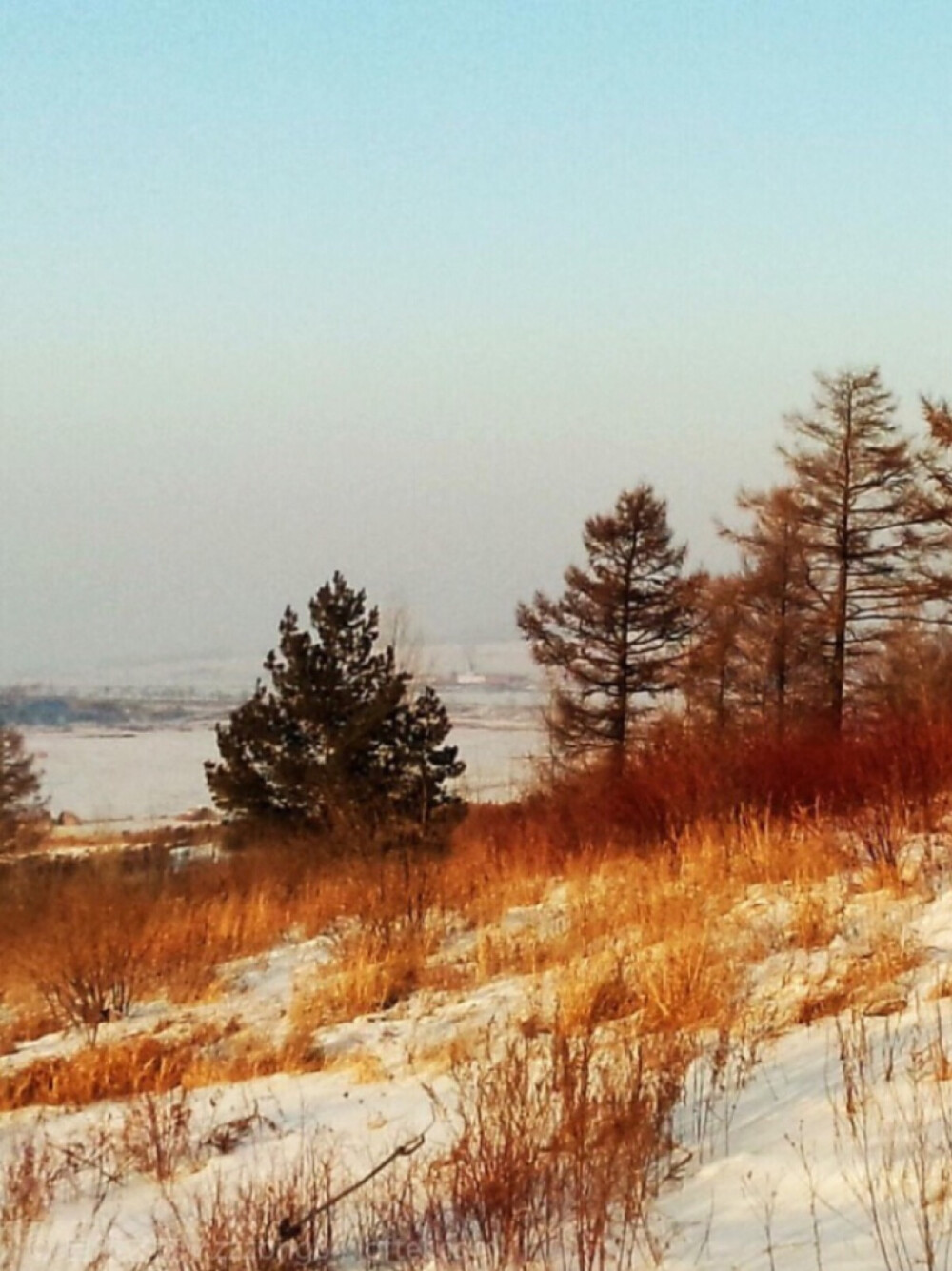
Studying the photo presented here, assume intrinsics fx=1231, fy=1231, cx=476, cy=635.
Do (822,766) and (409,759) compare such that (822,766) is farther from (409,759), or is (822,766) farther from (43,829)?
(43,829)

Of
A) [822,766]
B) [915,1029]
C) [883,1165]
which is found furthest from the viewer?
[822,766]

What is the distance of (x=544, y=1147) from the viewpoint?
12.3 feet

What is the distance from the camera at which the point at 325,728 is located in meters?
21.3

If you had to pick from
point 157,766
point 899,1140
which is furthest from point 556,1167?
point 157,766

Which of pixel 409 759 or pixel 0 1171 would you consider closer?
pixel 0 1171

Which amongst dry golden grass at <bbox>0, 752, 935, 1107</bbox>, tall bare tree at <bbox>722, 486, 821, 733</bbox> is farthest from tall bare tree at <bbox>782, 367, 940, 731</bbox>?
dry golden grass at <bbox>0, 752, 935, 1107</bbox>

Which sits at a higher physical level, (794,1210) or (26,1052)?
(794,1210)

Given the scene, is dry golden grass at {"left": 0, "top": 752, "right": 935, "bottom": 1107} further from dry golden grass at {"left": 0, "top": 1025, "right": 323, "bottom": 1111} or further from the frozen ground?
the frozen ground

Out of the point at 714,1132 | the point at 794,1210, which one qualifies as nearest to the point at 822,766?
the point at 714,1132

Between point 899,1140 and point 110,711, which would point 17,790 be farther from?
point 110,711

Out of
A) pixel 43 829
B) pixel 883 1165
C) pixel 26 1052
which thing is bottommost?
pixel 43 829

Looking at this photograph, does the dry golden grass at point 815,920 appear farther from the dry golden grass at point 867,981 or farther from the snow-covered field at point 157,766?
the snow-covered field at point 157,766

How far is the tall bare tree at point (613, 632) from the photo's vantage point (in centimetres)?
2880

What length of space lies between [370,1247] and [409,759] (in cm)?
1811
